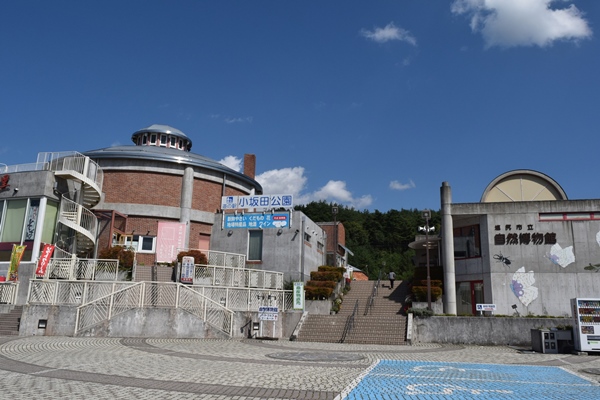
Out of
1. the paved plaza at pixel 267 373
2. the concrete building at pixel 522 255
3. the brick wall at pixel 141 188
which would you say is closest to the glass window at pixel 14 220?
the brick wall at pixel 141 188

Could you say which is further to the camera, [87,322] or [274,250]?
[274,250]

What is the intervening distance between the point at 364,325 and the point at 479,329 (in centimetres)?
548

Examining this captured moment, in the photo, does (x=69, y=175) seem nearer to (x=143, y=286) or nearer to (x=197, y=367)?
(x=143, y=286)

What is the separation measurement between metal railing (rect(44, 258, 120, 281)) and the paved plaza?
22.6 ft

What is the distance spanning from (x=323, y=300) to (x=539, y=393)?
58.8ft

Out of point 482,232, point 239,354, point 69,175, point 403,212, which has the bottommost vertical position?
point 239,354

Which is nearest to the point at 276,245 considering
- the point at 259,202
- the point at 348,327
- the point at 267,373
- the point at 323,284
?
the point at 259,202

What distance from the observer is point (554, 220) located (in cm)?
2600

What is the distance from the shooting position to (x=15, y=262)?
23219mm

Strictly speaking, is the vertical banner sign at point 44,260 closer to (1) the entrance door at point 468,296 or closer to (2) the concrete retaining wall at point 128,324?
(2) the concrete retaining wall at point 128,324

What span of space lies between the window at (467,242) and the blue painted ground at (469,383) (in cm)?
1456

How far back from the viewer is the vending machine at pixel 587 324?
1744cm

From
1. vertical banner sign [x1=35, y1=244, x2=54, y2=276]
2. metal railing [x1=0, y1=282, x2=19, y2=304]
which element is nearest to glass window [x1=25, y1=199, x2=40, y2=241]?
vertical banner sign [x1=35, y1=244, x2=54, y2=276]

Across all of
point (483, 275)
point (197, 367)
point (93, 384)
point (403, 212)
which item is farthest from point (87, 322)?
point (403, 212)
